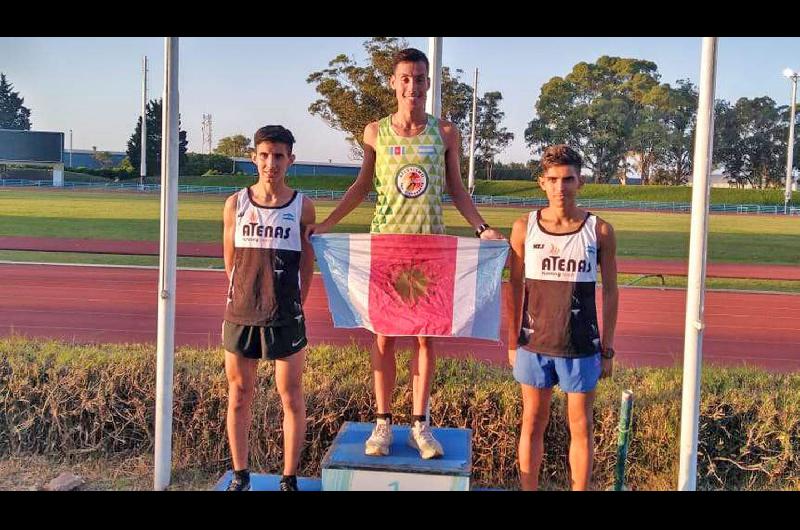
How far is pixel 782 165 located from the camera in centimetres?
626

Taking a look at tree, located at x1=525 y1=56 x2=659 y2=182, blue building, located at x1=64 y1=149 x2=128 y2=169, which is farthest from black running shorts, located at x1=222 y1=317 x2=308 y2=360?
blue building, located at x1=64 y1=149 x2=128 y2=169

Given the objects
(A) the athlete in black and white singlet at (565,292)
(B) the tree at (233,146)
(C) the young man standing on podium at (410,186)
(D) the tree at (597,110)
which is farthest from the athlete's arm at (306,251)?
(D) the tree at (597,110)

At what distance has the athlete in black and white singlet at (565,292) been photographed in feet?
10.3

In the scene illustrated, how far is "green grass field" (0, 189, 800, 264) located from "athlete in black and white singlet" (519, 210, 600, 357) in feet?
4.82

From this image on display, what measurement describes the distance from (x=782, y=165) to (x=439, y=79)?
13.1 ft

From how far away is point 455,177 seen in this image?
137 inches

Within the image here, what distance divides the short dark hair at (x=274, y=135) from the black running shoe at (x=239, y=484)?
5.22 feet

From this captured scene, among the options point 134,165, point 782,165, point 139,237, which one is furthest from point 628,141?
point 139,237

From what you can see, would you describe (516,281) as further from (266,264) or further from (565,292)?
(266,264)

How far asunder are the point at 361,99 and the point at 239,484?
2.82m

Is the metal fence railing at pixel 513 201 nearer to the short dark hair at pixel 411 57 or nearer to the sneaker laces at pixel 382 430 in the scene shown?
the short dark hair at pixel 411 57

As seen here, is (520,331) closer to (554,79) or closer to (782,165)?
(554,79)

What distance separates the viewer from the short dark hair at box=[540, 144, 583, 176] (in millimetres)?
3149

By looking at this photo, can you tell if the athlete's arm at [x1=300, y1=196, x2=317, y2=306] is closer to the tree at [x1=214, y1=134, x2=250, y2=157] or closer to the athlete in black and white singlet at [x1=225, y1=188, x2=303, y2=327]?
the athlete in black and white singlet at [x1=225, y1=188, x2=303, y2=327]
